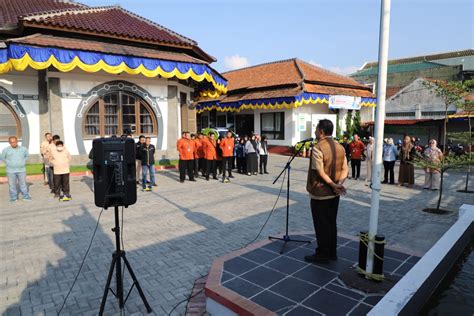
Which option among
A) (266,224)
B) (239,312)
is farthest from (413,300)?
(266,224)

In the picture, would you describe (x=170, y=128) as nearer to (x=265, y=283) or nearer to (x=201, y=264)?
(x=201, y=264)

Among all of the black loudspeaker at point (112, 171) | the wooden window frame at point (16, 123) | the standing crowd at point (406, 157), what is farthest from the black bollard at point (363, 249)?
the wooden window frame at point (16, 123)

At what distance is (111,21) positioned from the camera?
1362cm

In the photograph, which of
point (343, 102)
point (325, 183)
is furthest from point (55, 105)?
point (343, 102)

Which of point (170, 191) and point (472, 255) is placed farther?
point (170, 191)

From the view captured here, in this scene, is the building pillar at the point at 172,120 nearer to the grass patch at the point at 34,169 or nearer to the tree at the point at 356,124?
the grass patch at the point at 34,169

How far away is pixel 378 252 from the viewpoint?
385cm

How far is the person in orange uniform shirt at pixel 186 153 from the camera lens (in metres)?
11.4

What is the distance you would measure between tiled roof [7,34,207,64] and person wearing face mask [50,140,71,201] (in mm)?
3558

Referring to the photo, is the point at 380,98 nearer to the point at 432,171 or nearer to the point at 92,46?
the point at 432,171

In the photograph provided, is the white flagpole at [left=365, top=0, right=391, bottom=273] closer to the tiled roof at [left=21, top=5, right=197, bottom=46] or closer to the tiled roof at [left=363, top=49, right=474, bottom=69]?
the tiled roof at [left=21, top=5, right=197, bottom=46]

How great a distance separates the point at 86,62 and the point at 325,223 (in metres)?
9.46

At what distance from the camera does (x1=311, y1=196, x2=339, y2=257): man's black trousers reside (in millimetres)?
4413

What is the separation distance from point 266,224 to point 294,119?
15202 millimetres
